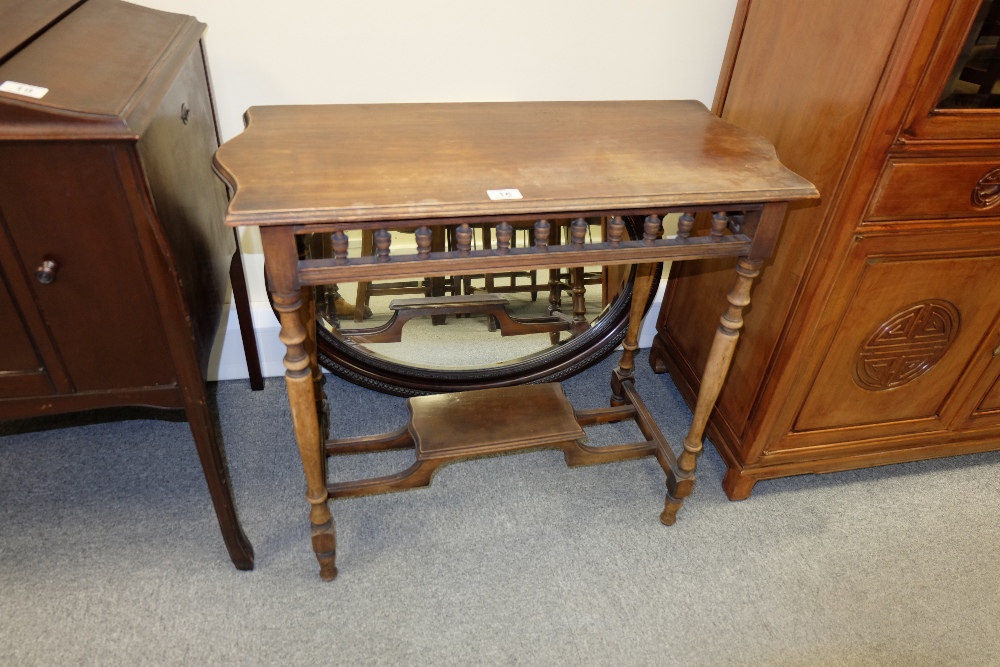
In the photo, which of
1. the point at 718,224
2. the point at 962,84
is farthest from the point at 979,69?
the point at 718,224

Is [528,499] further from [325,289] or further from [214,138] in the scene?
[214,138]

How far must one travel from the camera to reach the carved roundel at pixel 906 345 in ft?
4.94

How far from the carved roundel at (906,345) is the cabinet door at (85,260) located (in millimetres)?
1551

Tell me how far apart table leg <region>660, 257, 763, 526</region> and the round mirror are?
1.52ft

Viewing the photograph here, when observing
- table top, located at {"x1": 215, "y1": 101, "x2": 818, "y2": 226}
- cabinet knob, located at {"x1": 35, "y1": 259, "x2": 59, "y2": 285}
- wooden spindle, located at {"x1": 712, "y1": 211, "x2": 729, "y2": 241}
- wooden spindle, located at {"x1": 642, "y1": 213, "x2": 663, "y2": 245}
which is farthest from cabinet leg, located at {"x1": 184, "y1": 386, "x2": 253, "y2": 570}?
wooden spindle, located at {"x1": 712, "y1": 211, "x2": 729, "y2": 241}

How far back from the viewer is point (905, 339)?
1.55 meters

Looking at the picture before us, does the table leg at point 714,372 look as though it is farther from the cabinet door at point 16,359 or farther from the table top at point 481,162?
the cabinet door at point 16,359

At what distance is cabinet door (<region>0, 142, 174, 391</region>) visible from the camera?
947mm

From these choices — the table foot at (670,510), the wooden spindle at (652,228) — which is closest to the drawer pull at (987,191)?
the wooden spindle at (652,228)

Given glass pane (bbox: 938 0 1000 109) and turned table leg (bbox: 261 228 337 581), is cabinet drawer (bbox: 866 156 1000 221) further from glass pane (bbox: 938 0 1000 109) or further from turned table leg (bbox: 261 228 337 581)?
turned table leg (bbox: 261 228 337 581)

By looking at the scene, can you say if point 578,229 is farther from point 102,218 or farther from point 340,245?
point 102,218

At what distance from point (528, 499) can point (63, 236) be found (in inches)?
48.1

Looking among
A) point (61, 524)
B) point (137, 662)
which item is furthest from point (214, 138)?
point (137, 662)

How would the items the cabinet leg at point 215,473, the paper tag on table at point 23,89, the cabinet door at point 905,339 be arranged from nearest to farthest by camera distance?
the paper tag on table at point 23,89
the cabinet leg at point 215,473
the cabinet door at point 905,339
